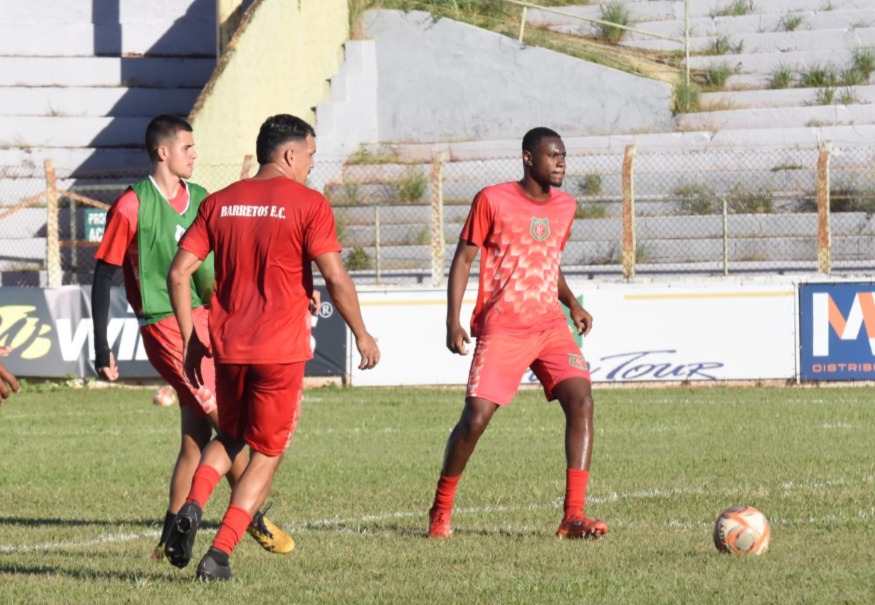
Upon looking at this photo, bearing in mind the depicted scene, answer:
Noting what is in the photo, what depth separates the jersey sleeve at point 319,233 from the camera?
21.9 feet

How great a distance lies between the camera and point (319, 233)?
6.68m

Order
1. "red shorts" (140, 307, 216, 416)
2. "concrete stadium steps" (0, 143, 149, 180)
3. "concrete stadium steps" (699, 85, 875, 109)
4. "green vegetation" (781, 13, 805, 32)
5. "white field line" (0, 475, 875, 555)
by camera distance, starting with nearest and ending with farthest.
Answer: "red shorts" (140, 307, 216, 416)
"white field line" (0, 475, 875, 555)
"concrete stadium steps" (699, 85, 875, 109)
"concrete stadium steps" (0, 143, 149, 180)
"green vegetation" (781, 13, 805, 32)

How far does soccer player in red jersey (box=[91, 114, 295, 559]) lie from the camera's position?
7.89 meters

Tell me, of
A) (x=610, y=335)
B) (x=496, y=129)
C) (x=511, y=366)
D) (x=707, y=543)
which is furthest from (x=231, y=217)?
(x=496, y=129)

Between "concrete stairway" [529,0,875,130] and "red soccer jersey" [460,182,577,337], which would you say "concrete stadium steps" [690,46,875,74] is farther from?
"red soccer jersey" [460,182,577,337]

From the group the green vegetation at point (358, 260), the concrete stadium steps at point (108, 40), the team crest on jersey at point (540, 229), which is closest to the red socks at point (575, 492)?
the team crest on jersey at point (540, 229)

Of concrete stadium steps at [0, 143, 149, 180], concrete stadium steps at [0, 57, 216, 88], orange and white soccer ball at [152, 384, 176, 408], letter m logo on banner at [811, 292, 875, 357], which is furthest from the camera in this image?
concrete stadium steps at [0, 57, 216, 88]

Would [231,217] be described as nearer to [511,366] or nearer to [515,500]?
[511,366]

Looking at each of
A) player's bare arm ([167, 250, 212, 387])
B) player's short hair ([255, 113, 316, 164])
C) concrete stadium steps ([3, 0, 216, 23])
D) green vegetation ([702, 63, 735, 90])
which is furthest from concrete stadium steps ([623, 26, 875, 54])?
player's bare arm ([167, 250, 212, 387])

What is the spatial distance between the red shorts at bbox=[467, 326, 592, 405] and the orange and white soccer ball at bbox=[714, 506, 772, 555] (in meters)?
1.38

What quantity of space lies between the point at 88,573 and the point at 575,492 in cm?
248

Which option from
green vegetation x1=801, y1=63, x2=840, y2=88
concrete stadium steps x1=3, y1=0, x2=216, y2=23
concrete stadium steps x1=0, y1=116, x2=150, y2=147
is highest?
concrete stadium steps x1=3, y1=0, x2=216, y2=23

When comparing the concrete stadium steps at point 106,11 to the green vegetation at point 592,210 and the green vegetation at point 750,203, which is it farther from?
the green vegetation at point 750,203

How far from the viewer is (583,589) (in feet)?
20.8
